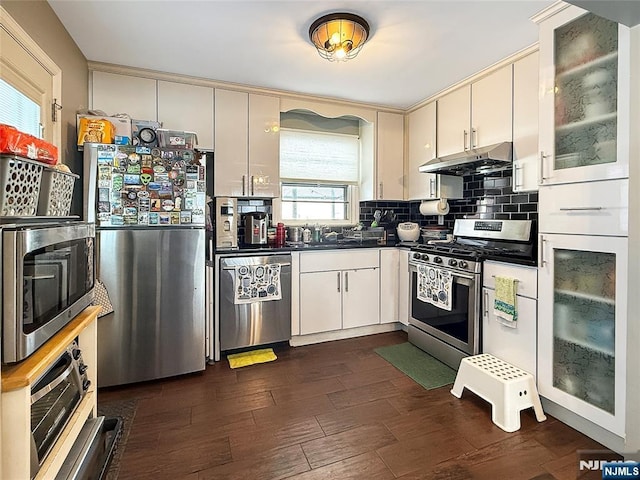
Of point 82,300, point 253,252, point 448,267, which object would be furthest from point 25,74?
point 448,267

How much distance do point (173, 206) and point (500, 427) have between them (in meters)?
2.56

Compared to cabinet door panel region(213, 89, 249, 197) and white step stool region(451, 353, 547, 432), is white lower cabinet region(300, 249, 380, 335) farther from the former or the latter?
white step stool region(451, 353, 547, 432)

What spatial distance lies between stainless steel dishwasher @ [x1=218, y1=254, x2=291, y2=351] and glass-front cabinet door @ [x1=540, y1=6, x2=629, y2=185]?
2131 millimetres

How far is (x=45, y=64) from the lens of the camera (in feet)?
6.51

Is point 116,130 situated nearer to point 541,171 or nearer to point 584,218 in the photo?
point 541,171

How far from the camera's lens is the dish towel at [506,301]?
7.25ft

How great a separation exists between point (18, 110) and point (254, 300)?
1.98m

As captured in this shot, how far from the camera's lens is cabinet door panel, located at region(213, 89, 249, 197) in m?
3.11

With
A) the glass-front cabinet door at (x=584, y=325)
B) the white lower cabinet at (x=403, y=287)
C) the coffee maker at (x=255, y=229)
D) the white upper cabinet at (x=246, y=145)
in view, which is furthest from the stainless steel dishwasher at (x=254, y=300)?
the glass-front cabinet door at (x=584, y=325)

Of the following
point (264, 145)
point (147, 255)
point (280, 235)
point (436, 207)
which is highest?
point (264, 145)

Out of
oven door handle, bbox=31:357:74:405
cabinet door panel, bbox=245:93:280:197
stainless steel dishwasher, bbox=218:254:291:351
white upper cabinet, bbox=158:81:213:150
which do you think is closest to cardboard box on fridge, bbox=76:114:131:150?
white upper cabinet, bbox=158:81:213:150

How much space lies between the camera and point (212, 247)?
2.91 m

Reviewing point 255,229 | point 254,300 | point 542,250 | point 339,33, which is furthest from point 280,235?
point 542,250

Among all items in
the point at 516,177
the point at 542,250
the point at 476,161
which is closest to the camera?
the point at 542,250
